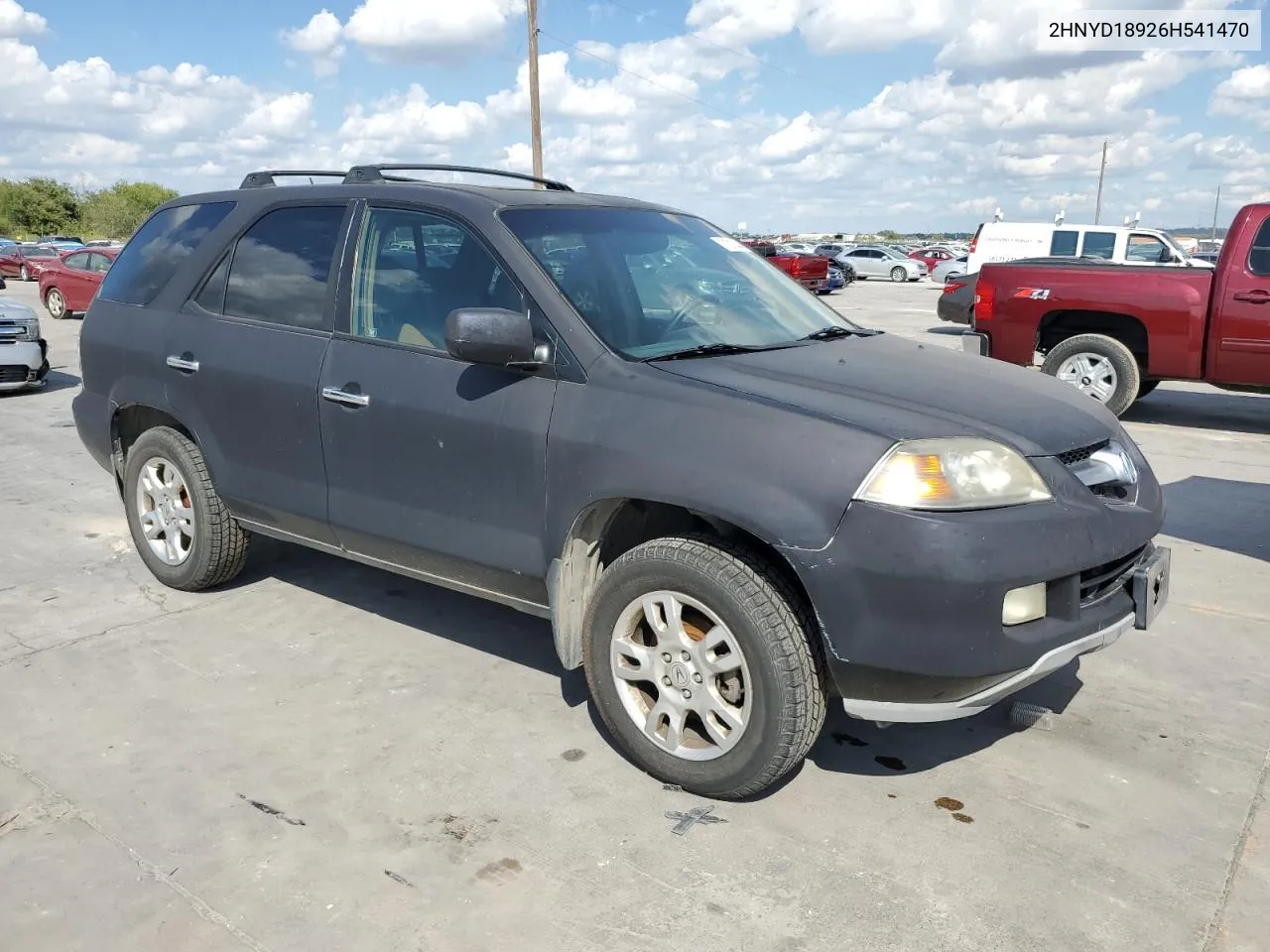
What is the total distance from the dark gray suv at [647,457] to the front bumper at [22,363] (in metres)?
7.28

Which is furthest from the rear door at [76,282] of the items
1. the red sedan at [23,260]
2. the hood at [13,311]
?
the red sedan at [23,260]

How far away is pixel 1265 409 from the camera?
10695 millimetres

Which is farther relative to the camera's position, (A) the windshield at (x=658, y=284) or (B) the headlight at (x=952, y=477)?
(A) the windshield at (x=658, y=284)

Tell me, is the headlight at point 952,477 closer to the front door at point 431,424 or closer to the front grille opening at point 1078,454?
the front grille opening at point 1078,454

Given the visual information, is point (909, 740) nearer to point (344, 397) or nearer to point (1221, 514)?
point (344, 397)

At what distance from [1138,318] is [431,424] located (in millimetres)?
7812

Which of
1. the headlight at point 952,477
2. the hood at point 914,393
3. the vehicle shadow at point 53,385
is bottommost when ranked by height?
the vehicle shadow at point 53,385

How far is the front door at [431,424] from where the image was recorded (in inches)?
137

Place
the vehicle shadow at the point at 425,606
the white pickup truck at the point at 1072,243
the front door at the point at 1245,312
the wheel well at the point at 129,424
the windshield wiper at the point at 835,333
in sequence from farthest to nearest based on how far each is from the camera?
the white pickup truck at the point at 1072,243 → the front door at the point at 1245,312 → the wheel well at the point at 129,424 → the vehicle shadow at the point at 425,606 → the windshield wiper at the point at 835,333

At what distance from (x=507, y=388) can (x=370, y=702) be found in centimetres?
129

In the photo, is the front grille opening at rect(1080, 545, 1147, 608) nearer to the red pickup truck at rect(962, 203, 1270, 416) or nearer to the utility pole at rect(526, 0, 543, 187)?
the red pickup truck at rect(962, 203, 1270, 416)

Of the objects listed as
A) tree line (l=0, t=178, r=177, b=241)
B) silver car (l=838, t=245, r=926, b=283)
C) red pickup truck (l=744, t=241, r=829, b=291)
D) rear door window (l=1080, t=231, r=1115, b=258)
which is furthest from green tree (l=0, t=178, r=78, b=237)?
rear door window (l=1080, t=231, r=1115, b=258)

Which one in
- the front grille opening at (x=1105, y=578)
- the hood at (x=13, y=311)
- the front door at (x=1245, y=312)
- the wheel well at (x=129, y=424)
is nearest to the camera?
the front grille opening at (x=1105, y=578)

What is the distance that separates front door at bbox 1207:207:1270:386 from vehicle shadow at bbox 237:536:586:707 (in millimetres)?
7018
